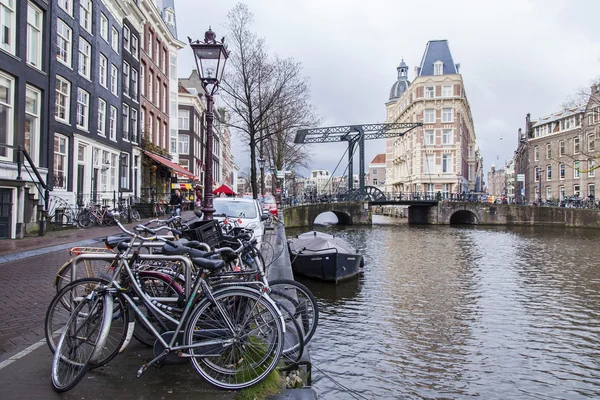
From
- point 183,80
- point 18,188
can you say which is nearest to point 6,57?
point 18,188

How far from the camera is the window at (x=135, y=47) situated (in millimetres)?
25391

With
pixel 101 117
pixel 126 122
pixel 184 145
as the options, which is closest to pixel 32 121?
pixel 101 117

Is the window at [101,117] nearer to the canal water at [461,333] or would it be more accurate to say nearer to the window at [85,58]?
the window at [85,58]

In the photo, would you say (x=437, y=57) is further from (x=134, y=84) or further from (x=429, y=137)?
(x=134, y=84)

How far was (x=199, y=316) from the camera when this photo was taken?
3.59 m

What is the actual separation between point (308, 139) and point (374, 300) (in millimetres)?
28647

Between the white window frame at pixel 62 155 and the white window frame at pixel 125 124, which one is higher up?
the white window frame at pixel 125 124

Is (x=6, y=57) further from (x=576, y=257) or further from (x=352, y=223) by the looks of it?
(x=352, y=223)

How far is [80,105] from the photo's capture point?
1839 centimetres

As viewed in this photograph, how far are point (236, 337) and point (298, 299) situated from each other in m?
1.10

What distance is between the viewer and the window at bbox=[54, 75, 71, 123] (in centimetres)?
1644

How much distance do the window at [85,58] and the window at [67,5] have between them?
1.18 meters

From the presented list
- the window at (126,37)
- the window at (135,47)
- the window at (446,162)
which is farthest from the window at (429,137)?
the window at (126,37)

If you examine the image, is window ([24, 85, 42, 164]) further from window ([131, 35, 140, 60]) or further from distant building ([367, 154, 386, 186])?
distant building ([367, 154, 386, 186])
